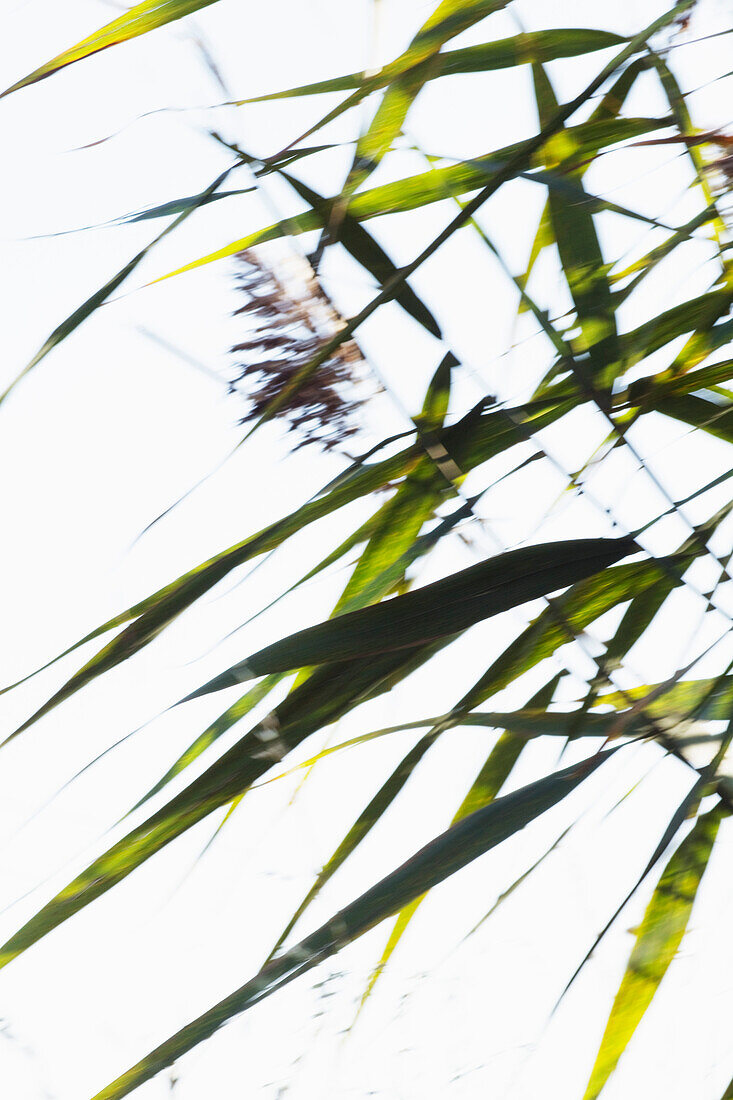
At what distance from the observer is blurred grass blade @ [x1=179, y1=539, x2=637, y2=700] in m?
0.29

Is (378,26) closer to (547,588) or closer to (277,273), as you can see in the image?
(277,273)

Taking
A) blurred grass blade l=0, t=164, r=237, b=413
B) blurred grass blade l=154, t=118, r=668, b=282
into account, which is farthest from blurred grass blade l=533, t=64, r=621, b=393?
blurred grass blade l=0, t=164, r=237, b=413

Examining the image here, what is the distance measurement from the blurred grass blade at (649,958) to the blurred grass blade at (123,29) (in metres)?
0.46

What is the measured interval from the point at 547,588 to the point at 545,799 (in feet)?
0.29

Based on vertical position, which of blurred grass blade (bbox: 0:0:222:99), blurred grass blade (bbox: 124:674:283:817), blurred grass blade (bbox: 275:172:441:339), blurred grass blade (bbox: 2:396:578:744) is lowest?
blurred grass blade (bbox: 124:674:283:817)

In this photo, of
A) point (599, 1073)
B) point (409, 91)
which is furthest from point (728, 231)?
point (599, 1073)

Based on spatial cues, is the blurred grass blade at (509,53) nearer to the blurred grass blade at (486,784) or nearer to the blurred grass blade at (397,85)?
the blurred grass blade at (397,85)

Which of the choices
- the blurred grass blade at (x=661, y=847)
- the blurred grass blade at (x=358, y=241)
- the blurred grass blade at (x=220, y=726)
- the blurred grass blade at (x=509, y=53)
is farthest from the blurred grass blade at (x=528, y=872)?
the blurred grass blade at (x=509, y=53)

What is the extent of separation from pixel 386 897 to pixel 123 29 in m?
0.38

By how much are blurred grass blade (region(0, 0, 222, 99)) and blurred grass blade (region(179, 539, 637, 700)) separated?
264mm

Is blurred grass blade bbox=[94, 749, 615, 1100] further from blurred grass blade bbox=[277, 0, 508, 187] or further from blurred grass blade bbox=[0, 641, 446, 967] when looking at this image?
blurred grass blade bbox=[277, 0, 508, 187]

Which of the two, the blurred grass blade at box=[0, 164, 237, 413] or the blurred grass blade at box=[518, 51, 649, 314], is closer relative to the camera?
the blurred grass blade at box=[0, 164, 237, 413]

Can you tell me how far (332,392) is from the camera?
1.03ft

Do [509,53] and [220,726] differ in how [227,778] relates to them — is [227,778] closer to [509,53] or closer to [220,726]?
[220,726]
